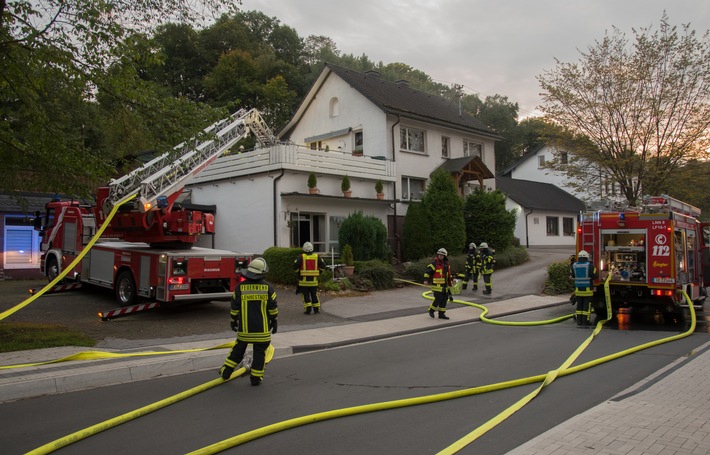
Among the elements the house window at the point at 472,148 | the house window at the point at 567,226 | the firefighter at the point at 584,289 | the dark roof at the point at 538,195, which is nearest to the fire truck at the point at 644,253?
the firefighter at the point at 584,289

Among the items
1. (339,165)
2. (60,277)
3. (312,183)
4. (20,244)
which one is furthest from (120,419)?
(20,244)

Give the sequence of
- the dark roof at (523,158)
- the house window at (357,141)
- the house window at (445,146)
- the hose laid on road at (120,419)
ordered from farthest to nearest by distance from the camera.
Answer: the dark roof at (523,158) < the house window at (445,146) < the house window at (357,141) < the hose laid on road at (120,419)

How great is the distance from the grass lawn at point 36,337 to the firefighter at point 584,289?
32.4 feet

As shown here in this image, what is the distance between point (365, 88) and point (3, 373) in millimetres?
21263

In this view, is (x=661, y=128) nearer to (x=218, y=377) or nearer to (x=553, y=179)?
(x=218, y=377)

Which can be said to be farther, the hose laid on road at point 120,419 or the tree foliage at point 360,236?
the tree foliage at point 360,236

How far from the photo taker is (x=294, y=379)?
7102 millimetres

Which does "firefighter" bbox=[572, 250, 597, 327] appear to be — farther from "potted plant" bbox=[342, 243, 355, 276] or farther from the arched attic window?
the arched attic window

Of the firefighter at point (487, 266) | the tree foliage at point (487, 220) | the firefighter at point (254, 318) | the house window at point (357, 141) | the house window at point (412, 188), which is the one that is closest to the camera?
the firefighter at point (254, 318)

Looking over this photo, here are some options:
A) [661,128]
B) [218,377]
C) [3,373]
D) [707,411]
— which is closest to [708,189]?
[661,128]

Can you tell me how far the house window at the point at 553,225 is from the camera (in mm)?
37656

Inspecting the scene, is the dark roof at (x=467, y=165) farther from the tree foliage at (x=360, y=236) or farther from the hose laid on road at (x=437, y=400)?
the hose laid on road at (x=437, y=400)

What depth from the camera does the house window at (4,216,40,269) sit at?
19.3m

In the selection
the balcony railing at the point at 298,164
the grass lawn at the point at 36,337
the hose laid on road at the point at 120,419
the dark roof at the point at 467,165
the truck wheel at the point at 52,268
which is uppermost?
the dark roof at the point at 467,165
